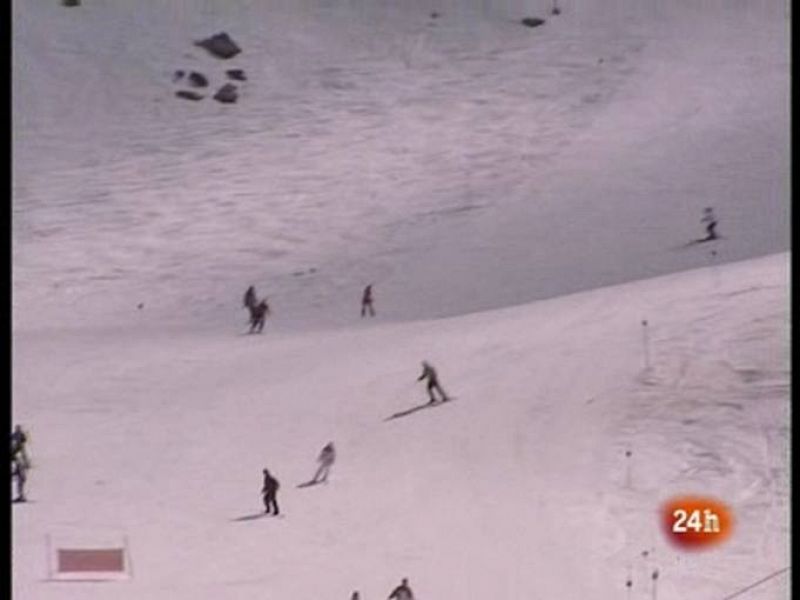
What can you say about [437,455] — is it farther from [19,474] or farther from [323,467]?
[19,474]

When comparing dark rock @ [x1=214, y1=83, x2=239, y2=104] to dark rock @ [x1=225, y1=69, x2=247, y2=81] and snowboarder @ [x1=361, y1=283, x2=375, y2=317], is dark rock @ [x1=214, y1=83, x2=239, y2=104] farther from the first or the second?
snowboarder @ [x1=361, y1=283, x2=375, y2=317]

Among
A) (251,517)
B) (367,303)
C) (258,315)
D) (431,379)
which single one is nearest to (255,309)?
(258,315)

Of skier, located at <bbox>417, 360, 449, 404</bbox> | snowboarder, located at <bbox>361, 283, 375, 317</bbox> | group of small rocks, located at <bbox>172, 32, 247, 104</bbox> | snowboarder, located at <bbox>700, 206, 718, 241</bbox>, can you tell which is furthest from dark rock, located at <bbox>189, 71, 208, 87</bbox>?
snowboarder, located at <bbox>700, 206, 718, 241</bbox>

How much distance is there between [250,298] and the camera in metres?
4.74

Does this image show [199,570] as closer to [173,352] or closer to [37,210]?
[173,352]

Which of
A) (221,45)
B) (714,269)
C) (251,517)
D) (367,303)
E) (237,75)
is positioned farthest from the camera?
(237,75)

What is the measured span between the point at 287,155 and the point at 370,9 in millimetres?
582

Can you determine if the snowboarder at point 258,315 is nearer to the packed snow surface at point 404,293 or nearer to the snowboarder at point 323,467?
the packed snow surface at point 404,293

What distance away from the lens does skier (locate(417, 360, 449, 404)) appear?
4.41 m

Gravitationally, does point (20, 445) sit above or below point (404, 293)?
below

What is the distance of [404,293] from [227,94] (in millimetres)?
1043

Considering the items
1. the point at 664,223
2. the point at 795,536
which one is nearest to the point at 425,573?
the point at 795,536

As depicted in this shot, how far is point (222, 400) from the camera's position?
438 centimetres

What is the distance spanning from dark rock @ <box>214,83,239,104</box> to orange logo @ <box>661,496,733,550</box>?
2.13 meters
